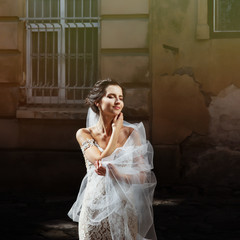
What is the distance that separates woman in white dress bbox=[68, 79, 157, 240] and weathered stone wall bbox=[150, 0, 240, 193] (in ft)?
18.3

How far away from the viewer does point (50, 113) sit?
333 inches

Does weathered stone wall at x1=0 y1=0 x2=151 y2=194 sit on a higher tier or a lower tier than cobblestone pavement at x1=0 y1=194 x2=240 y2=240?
higher

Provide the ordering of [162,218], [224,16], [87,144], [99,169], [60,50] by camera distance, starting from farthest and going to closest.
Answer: [60,50], [224,16], [162,218], [87,144], [99,169]

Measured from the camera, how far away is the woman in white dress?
2.63 metres

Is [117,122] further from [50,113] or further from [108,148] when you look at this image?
[50,113]

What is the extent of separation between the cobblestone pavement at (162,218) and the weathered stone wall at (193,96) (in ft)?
2.56

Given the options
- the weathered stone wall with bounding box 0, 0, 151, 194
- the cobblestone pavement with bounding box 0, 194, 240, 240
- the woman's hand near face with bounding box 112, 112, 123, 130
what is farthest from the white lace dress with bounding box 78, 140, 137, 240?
the weathered stone wall with bounding box 0, 0, 151, 194

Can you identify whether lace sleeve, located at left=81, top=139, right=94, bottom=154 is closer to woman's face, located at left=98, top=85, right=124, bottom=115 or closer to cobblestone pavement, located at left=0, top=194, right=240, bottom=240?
woman's face, located at left=98, top=85, right=124, bottom=115

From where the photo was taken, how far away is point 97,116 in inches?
115

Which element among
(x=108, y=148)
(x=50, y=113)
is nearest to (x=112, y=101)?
(x=108, y=148)

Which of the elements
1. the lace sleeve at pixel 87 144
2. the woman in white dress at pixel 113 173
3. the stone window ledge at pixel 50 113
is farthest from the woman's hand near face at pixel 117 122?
the stone window ledge at pixel 50 113

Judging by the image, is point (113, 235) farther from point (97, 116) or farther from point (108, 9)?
point (108, 9)

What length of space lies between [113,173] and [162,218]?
3.75 m

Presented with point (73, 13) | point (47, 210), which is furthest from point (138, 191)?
point (73, 13)
